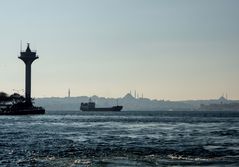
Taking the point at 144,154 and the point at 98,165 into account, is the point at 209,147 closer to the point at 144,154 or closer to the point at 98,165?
the point at 144,154

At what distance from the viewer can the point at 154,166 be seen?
4381 centimetres

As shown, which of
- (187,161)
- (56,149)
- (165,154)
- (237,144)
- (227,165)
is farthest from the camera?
(237,144)

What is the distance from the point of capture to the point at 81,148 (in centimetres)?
6175

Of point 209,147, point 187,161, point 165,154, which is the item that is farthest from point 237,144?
point 187,161

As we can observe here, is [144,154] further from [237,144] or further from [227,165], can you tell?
[237,144]

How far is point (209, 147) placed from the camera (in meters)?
61.9

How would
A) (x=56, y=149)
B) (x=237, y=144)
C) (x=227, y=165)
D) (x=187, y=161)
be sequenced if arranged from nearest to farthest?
(x=227, y=165), (x=187, y=161), (x=56, y=149), (x=237, y=144)

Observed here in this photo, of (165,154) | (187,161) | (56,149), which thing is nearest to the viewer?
(187,161)

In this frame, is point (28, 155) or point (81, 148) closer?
point (28, 155)

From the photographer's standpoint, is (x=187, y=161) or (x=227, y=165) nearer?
(x=227, y=165)

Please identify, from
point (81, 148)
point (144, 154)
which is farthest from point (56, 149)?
point (144, 154)

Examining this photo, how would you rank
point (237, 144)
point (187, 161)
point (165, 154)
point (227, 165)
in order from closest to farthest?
point (227, 165) → point (187, 161) → point (165, 154) → point (237, 144)

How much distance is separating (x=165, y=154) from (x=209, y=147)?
1054 centimetres

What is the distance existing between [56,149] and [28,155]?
6.83 meters
